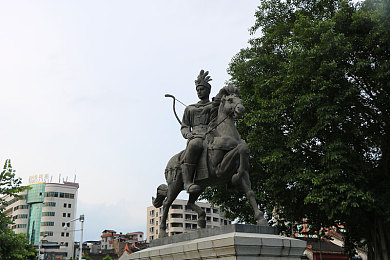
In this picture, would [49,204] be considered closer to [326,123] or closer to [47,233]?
[47,233]

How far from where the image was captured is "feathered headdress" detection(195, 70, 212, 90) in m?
9.26

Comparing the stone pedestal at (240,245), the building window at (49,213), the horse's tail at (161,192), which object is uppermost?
the building window at (49,213)

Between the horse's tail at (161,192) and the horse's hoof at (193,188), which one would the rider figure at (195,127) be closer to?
the horse's hoof at (193,188)

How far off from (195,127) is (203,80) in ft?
3.69

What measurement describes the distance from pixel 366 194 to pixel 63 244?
248 feet

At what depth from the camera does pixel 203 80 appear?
927cm

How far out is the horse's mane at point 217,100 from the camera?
26.8ft

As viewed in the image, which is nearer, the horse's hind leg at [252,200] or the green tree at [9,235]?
the horse's hind leg at [252,200]

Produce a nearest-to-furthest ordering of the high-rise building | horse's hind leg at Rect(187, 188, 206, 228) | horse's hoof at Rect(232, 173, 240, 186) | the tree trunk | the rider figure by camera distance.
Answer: horse's hoof at Rect(232, 173, 240, 186) < the rider figure < horse's hind leg at Rect(187, 188, 206, 228) < the tree trunk < the high-rise building

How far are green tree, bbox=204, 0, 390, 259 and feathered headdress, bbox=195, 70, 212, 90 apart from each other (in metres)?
6.80

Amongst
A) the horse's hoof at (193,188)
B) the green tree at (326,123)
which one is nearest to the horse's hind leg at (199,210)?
the horse's hoof at (193,188)

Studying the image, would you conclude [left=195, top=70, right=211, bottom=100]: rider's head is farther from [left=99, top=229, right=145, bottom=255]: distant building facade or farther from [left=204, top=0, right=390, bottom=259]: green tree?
[left=99, top=229, right=145, bottom=255]: distant building facade

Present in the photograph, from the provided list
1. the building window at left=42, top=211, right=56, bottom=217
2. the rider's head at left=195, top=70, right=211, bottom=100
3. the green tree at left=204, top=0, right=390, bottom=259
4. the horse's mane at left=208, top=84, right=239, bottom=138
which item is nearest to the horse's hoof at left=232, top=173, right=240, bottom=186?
the horse's mane at left=208, top=84, right=239, bottom=138

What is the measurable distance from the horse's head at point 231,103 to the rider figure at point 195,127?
708 mm
